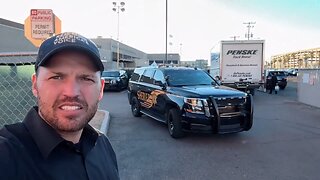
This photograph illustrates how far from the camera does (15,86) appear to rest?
3742 millimetres

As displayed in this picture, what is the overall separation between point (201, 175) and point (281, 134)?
4.23 metres

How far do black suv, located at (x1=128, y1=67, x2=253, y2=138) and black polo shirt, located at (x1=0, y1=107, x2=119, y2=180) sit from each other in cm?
→ 601

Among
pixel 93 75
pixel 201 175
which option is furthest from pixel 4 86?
pixel 201 175

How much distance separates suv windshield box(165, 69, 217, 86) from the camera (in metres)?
9.31

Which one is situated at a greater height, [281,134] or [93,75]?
[93,75]

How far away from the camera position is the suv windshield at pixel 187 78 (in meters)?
9.31

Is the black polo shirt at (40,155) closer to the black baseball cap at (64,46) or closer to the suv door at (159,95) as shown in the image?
the black baseball cap at (64,46)

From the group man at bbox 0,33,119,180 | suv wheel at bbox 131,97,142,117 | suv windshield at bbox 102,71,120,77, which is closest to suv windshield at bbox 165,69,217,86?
suv wheel at bbox 131,97,142,117

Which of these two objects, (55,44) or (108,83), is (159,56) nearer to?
(108,83)

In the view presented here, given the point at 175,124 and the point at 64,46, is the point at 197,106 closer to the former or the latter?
the point at 175,124

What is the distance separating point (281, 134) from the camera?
8922 mm

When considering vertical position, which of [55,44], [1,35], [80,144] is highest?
[1,35]

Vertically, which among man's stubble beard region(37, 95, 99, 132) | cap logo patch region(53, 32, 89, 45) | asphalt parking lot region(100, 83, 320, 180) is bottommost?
asphalt parking lot region(100, 83, 320, 180)

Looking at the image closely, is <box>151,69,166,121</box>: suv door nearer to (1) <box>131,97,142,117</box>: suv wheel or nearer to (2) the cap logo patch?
(1) <box>131,97,142,117</box>: suv wheel
